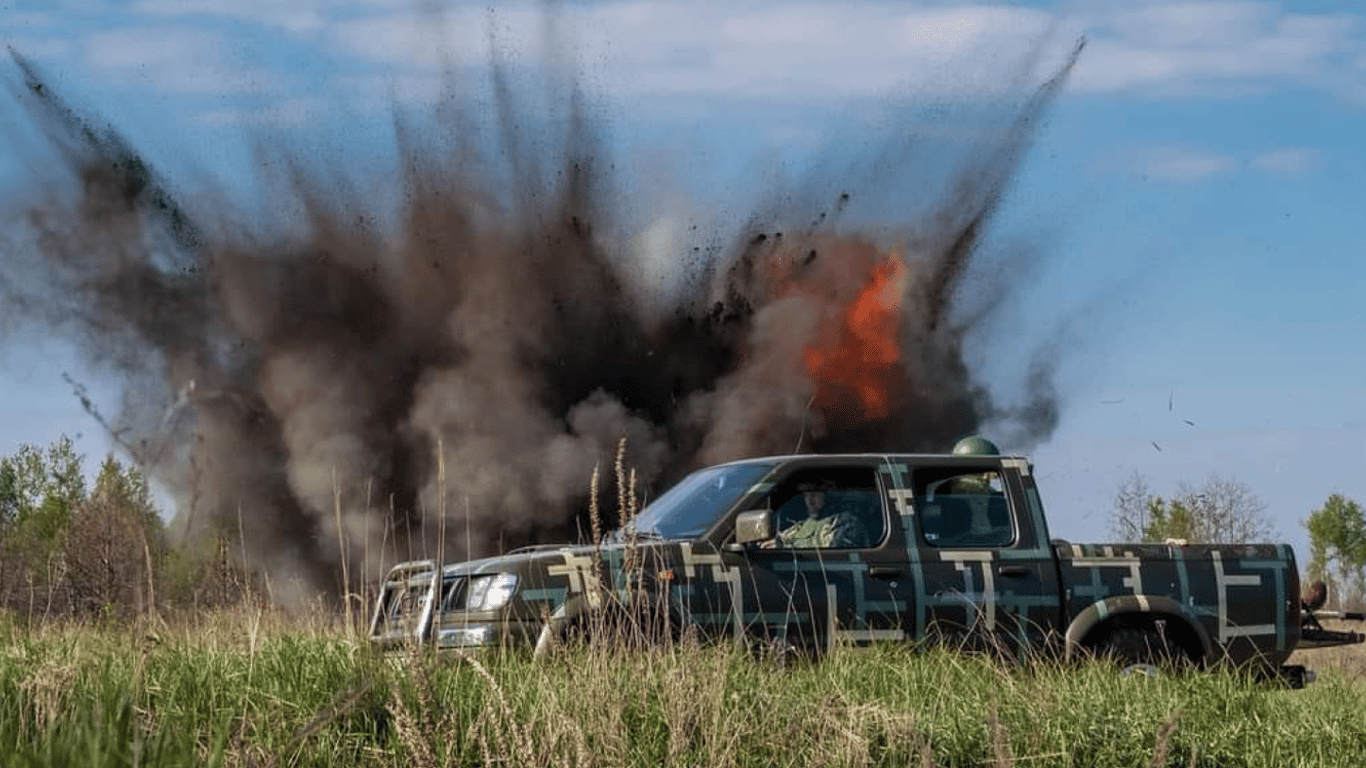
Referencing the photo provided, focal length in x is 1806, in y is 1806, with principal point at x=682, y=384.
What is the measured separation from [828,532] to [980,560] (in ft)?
3.00

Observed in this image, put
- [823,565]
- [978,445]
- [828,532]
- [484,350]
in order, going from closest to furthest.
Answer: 1. [823,565]
2. [828,532]
3. [978,445]
4. [484,350]

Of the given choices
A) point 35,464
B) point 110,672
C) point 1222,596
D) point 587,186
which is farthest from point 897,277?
point 110,672

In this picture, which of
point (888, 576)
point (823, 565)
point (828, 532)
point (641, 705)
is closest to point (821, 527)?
point (828, 532)

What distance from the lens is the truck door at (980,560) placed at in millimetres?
10469

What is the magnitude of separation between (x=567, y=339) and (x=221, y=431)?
862 centimetres

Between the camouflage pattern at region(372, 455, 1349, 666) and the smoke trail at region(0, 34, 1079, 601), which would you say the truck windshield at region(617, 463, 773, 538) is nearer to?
the camouflage pattern at region(372, 455, 1349, 666)

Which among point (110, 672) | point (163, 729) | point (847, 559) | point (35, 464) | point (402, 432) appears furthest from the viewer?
point (35, 464)

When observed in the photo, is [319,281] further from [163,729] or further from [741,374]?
[163,729]

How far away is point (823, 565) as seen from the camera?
10.3 metres

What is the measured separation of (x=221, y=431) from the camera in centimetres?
4347

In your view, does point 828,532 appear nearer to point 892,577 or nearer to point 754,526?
point 892,577

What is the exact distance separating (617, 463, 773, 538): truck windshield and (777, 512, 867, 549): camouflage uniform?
379 millimetres

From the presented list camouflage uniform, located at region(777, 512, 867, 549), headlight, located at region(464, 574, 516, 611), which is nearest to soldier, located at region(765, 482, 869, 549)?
camouflage uniform, located at region(777, 512, 867, 549)

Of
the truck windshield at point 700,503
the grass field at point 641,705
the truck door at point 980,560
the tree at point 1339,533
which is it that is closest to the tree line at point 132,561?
the grass field at point 641,705
